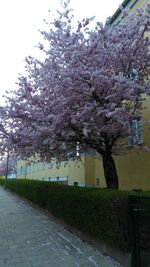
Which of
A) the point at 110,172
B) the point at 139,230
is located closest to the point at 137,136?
the point at 110,172

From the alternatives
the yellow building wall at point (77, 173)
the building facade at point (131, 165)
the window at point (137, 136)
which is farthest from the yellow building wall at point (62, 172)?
the window at point (137, 136)

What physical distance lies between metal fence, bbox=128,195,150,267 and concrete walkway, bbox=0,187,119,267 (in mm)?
648

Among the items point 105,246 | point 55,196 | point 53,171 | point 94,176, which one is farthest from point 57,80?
point 53,171

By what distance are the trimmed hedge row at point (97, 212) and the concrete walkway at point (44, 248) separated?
0.36 metres

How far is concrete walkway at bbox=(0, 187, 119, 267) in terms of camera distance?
26.1 ft

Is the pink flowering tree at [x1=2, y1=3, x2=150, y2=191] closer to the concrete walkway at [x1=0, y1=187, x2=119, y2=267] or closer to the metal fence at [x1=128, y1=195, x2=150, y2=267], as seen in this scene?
the concrete walkway at [x1=0, y1=187, x2=119, y2=267]

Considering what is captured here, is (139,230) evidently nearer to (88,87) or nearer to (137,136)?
(88,87)

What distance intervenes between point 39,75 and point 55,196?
12.8ft

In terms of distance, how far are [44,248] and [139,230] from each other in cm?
287

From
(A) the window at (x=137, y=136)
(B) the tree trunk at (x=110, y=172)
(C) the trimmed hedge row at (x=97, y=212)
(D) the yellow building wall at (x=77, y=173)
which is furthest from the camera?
(D) the yellow building wall at (x=77, y=173)

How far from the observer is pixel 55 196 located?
13.8 metres

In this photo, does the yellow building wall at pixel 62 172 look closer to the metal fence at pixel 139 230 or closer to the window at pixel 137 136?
A: the window at pixel 137 136

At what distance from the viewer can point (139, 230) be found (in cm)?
727

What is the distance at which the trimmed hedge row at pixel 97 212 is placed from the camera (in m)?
7.81
